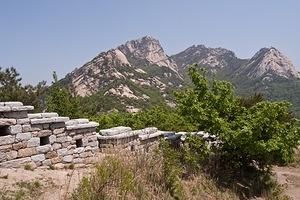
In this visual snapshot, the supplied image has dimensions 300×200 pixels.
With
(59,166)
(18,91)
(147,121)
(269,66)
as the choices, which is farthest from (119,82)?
(269,66)

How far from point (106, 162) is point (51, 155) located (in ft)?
9.74

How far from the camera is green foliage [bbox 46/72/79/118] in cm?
2086

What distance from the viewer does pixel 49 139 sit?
1076cm

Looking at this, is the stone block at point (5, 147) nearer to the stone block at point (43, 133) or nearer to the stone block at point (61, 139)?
the stone block at point (43, 133)

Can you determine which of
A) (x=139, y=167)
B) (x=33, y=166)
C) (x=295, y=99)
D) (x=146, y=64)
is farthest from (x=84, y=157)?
(x=146, y=64)

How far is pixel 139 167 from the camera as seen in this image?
915 centimetres

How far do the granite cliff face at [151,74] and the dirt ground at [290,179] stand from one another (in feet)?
48.1

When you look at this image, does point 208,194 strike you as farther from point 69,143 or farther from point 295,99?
point 295,99

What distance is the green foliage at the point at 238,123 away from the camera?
39.5ft

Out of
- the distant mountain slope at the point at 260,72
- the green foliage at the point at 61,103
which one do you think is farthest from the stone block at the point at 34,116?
the distant mountain slope at the point at 260,72

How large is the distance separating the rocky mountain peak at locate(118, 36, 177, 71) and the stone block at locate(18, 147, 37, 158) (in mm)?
152165

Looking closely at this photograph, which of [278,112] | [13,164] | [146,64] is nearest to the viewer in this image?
[13,164]

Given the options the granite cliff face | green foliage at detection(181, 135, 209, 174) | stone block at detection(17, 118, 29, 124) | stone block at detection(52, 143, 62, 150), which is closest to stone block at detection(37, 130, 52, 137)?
stone block at detection(52, 143, 62, 150)

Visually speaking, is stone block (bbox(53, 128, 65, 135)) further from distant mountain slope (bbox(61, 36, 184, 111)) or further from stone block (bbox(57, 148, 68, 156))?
distant mountain slope (bbox(61, 36, 184, 111))
